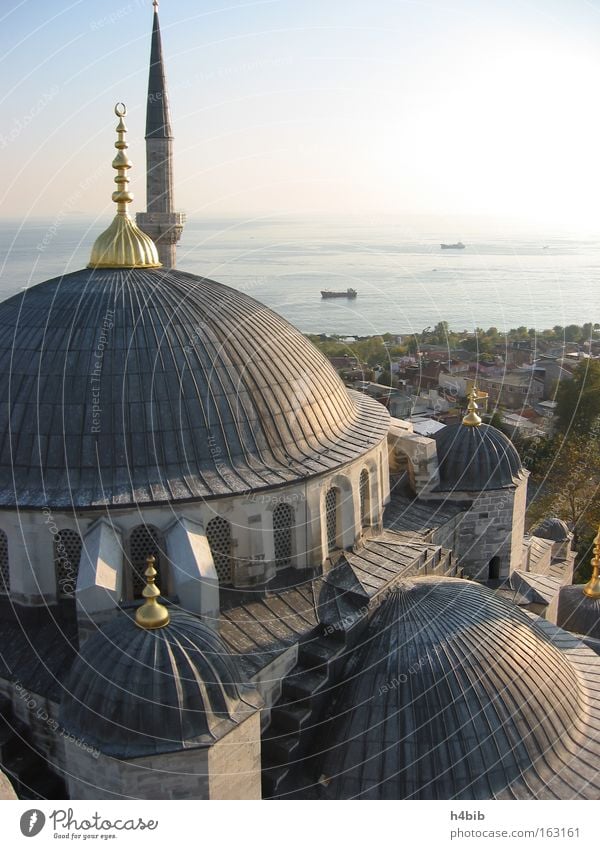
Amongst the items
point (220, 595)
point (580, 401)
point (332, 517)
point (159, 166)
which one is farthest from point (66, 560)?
point (580, 401)

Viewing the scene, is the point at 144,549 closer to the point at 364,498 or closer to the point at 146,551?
the point at 146,551

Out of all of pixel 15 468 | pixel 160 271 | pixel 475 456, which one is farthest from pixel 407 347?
pixel 15 468

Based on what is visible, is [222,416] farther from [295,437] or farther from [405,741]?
[405,741]

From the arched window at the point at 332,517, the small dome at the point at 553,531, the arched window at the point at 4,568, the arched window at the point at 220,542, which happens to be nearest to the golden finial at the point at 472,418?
the arched window at the point at 332,517

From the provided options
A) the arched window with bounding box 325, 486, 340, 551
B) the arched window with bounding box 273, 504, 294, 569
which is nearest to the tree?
the arched window with bounding box 325, 486, 340, 551

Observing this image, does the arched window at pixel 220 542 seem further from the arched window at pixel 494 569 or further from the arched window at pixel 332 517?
the arched window at pixel 494 569

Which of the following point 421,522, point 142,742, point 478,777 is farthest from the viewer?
point 421,522
